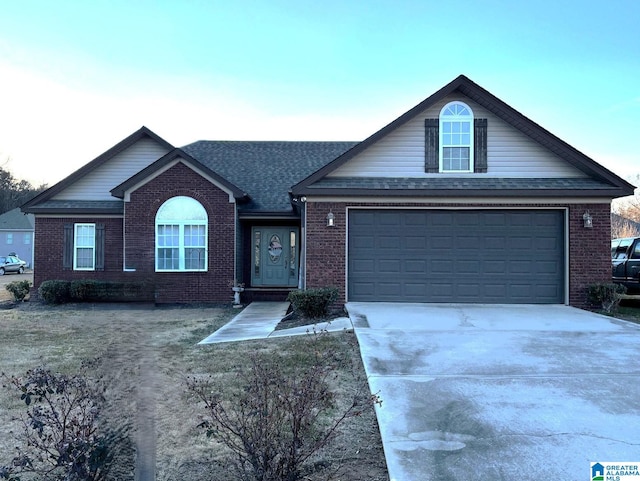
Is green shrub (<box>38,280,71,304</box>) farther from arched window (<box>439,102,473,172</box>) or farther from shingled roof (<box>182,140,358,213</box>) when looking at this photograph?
arched window (<box>439,102,473,172</box>)

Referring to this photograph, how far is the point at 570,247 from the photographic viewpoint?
1106 centimetres

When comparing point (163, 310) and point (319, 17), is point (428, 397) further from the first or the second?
point (319, 17)

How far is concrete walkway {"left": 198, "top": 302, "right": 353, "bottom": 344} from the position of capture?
330 inches

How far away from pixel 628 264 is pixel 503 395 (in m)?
10.7

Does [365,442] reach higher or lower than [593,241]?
lower

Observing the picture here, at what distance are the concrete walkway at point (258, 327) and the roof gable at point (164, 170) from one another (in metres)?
3.94

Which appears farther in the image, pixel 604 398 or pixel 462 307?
pixel 462 307

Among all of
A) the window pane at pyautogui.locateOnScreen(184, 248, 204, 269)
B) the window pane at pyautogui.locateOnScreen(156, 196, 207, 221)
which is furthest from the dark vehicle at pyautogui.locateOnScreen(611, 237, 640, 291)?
the window pane at pyautogui.locateOnScreen(156, 196, 207, 221)

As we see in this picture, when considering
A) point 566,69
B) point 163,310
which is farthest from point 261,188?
point 566,69

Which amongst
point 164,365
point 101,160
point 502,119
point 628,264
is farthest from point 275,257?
point 628,264

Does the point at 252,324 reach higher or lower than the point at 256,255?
lower

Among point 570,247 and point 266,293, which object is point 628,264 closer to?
point 570,247

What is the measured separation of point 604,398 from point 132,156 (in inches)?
577

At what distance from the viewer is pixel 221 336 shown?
862cm
